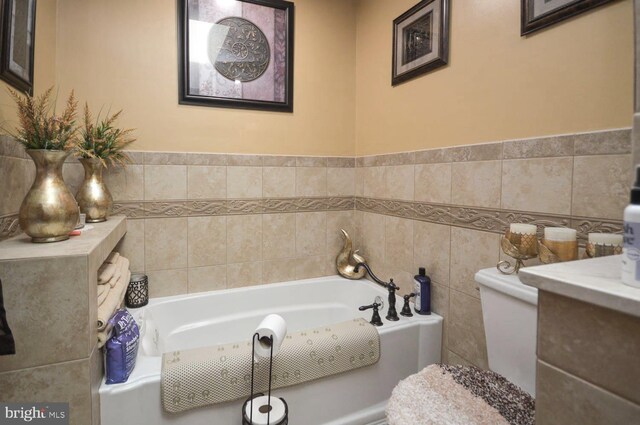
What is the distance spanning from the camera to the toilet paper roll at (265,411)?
114 centimetres

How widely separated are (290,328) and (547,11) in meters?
2.05

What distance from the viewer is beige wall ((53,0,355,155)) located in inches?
70.6

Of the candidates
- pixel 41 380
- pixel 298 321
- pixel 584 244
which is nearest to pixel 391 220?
pixel 298 321

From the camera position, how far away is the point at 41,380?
39.3 inches

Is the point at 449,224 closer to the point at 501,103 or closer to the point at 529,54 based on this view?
the point at 501,103

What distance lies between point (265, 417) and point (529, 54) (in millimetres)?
1696

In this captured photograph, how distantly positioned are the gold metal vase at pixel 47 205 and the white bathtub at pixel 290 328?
582 millimetres

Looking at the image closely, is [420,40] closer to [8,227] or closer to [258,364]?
[258,364]

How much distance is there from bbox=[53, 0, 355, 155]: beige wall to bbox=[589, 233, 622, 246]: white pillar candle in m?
1.66

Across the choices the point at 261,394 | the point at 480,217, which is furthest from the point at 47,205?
the point at 480,217

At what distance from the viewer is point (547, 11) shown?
3.89 ft

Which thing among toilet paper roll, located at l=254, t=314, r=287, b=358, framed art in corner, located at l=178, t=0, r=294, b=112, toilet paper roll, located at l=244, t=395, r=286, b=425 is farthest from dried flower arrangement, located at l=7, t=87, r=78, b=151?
toilet paper roll, located at l=244, t=395, r=286, b=425

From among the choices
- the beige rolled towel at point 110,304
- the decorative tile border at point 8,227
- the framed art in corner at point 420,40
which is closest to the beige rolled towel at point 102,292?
the beige rolled towel at point 110,304

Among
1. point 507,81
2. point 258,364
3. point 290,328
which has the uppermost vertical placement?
point 507,81
